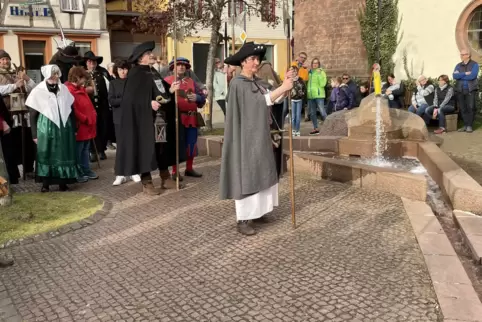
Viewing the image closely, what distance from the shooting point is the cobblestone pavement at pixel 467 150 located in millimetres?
8117

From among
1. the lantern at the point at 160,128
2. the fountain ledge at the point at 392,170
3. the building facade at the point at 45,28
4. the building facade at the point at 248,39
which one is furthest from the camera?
the building facade at the point at 248,39

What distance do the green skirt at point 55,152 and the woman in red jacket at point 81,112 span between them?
399mm

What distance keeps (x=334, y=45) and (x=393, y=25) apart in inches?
88.3

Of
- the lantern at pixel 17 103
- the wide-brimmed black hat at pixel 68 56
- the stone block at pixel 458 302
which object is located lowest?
the stone block at pixel 458 302

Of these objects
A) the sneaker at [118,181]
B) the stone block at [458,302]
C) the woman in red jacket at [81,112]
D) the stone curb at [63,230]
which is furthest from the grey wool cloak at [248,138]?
the woman in red jacket at [81,112]

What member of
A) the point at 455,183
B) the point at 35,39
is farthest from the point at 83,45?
the point at 455,183

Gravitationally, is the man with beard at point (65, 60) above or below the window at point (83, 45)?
below

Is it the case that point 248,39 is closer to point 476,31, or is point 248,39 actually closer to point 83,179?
point 476,31

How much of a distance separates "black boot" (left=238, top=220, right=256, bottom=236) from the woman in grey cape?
11mm

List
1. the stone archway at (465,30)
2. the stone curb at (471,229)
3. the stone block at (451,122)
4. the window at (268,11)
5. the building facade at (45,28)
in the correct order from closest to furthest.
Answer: the stone curb at (471,229)
the stone block at (451,122)
the window at (268,11)
the stone archway at (465,30)
the building facade at (45,28)

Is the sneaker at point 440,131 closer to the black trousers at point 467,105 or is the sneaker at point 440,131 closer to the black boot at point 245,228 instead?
the black trousers at point 467,105

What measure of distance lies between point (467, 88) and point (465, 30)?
3.95 meters

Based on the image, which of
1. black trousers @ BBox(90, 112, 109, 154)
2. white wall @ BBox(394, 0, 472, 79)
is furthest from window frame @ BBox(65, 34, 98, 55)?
black trousers @ BBox(90, 112, 109, 154)

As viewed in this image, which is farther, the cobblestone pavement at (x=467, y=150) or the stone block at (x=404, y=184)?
the cobblestone pavement at (x=467, y=150)
